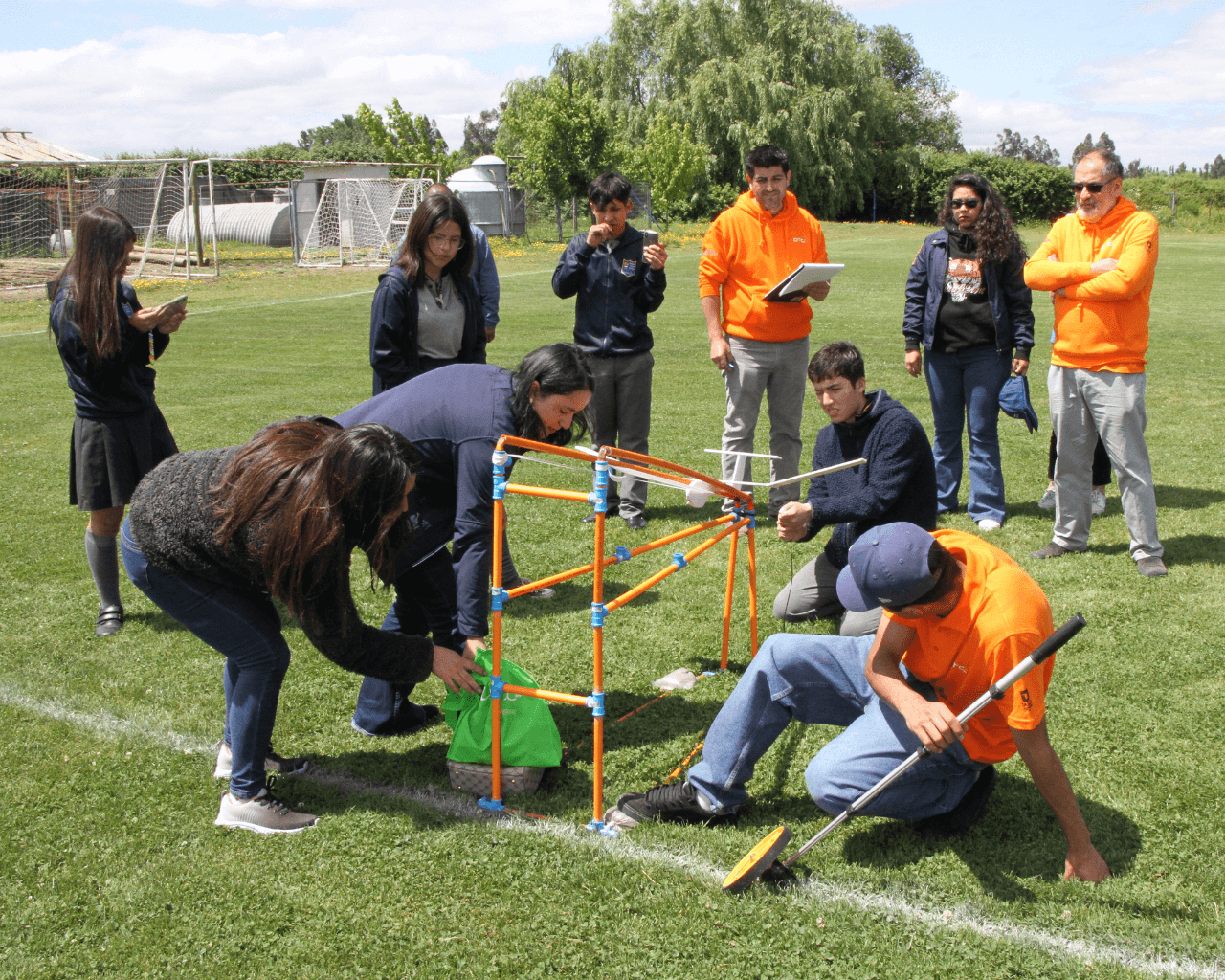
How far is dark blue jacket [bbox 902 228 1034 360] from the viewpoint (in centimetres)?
607

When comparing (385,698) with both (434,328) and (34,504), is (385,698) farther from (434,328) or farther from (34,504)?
(34,504)

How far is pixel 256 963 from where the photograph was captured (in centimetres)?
274

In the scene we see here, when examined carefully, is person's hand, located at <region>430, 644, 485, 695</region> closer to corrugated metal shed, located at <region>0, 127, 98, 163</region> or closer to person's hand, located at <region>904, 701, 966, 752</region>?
person's hand, located at <region>904, 701, 966, 752</region>

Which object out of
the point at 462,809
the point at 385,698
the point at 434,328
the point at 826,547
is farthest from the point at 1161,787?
the point at 434,328

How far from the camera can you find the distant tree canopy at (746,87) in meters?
41.0

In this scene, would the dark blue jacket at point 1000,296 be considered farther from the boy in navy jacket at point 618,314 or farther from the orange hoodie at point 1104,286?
the boy in navy jacket at point 618,314

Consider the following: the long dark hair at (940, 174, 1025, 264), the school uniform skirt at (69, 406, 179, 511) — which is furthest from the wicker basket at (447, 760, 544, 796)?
the long dark hair at (940, 174, 1025, 264)

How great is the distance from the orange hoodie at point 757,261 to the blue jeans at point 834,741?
3.39m

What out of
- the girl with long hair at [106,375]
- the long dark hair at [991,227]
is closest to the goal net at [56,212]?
the girl with long hair at [106,375]

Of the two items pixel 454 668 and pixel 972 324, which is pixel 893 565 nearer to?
pixel 454 668

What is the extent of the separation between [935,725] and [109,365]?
399cm

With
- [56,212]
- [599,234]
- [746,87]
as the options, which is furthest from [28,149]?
[599,234]

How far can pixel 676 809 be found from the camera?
11.0 ft

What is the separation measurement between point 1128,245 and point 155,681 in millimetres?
5399
